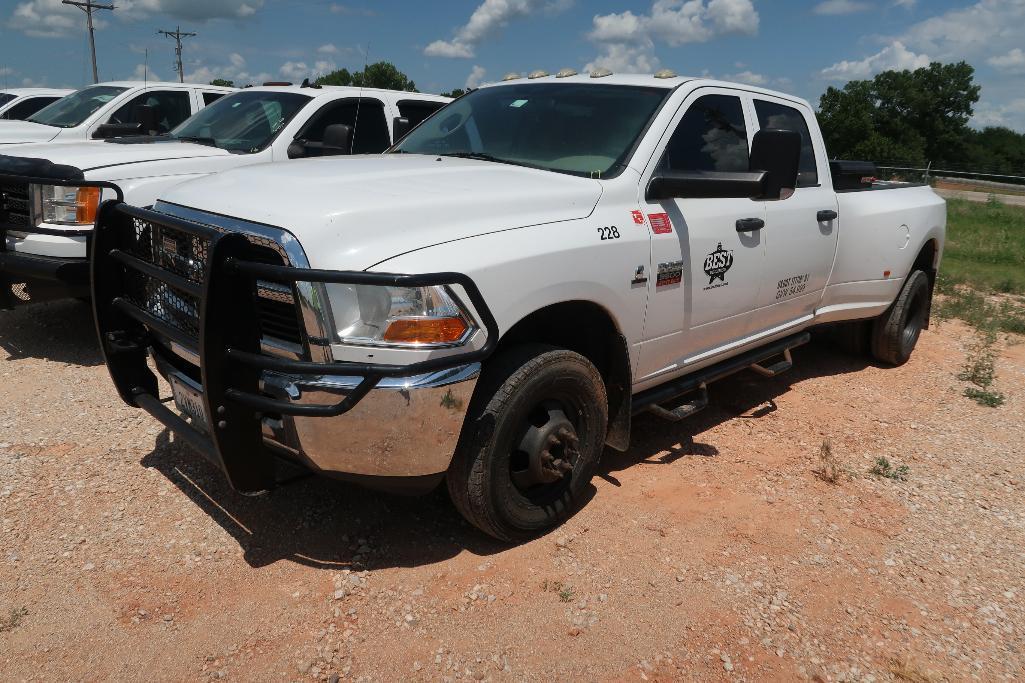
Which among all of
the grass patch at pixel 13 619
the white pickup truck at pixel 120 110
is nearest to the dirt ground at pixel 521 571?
the grass patch at pixel 13 619

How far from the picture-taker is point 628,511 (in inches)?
144

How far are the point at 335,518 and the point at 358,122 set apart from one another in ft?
14.7

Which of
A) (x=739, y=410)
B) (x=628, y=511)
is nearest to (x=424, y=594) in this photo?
(x=628, y=511)

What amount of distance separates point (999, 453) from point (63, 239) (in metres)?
5.94

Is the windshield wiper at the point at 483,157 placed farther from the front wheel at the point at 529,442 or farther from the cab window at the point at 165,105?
the cab window at the point at 165,105

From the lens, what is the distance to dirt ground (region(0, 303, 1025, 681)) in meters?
2.69

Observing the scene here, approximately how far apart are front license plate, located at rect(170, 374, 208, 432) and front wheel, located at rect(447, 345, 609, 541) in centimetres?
97

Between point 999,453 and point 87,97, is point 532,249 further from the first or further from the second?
point 87,97

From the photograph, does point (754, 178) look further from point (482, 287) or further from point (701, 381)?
point (482, 287)

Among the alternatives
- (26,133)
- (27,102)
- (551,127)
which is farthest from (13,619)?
(27,102)

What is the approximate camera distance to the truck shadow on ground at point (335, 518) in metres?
3.24

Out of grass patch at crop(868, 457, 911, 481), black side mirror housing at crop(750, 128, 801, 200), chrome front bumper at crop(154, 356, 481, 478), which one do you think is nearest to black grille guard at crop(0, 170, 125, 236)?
chrome front bumper at crop(154, 356, 481, 478)

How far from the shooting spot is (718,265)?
12.9 feet

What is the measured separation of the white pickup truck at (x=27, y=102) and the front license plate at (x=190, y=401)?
1154 centimetres
